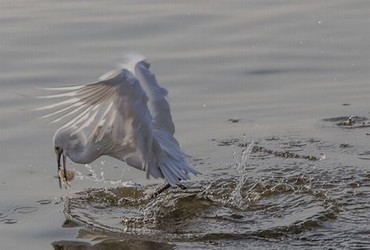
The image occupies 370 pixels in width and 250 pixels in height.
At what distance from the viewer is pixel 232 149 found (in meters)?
9.14

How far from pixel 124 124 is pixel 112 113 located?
0.35ft

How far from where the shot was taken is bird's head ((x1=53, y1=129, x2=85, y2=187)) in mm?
8336

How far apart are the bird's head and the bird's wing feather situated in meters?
0.53

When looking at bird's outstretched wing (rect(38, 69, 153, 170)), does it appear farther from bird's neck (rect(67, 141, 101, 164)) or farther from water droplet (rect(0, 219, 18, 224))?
water droplet (rect(0, 219, 18, 224))

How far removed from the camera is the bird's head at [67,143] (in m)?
8.34

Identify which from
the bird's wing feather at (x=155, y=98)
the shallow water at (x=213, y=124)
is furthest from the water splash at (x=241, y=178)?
the bird's wing feather at (x=155, y=98)

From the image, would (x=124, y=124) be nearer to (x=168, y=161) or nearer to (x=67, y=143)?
(x=168, y=161)

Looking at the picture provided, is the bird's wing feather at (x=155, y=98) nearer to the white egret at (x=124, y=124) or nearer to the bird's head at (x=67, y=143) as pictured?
the white egret at (x=124, y=124)

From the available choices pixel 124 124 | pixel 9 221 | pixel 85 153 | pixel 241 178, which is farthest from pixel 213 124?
pixel 9 221

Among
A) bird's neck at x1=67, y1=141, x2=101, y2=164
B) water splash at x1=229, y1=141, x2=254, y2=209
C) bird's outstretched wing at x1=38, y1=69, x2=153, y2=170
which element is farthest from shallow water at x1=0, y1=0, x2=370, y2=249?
bird's outstretched wing at x1=38, y1=69, x2=153, y2=170

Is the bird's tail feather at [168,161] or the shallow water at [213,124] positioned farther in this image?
the bird's tail feather at [168,161]

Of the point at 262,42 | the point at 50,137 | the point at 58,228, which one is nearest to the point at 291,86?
the point at 262,42

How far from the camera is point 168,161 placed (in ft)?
27.0

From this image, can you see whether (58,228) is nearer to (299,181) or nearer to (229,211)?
(229,211)
